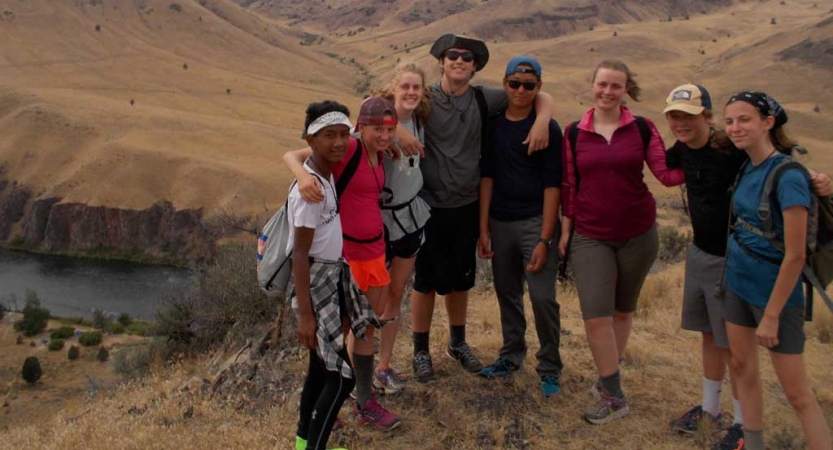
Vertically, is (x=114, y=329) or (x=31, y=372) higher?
(x=31, y=372)

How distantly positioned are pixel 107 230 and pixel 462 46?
138 ft

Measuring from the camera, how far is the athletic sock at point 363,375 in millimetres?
4344

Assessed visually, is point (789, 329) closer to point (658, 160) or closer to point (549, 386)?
point (658, 160)

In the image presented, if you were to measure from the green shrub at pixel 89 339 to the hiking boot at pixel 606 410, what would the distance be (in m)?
26.3

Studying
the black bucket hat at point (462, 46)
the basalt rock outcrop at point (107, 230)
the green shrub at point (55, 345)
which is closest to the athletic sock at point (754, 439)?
the black bucket hat at point (462, 46)

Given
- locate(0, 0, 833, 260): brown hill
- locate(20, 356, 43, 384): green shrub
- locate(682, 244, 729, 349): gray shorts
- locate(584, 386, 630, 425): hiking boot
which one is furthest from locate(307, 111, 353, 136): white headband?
locate(0, 0, 833, 260): brown hill

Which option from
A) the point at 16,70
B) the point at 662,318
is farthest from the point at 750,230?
the point at 16,70

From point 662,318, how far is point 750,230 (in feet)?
14.4

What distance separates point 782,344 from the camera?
11.4 ft

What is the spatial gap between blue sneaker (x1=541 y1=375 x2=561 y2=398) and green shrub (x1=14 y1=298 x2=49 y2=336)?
29128 millimetres

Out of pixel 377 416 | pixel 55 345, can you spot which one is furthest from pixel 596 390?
pixel 55 345

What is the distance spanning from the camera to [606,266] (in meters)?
4.26

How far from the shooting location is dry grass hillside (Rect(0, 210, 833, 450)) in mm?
4461

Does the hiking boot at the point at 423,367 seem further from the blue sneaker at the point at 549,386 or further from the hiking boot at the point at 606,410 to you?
the hiking boot at the point at 606,410
